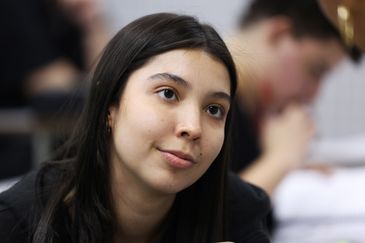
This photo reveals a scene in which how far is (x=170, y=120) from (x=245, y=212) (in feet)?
0.73

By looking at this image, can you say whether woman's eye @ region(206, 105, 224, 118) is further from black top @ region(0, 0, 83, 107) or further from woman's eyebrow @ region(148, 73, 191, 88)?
black top @ region(0, 0, 83, 107)

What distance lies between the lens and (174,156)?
0.75 m

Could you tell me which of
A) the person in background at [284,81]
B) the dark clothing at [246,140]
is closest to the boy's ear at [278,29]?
the person in background at [284,81]

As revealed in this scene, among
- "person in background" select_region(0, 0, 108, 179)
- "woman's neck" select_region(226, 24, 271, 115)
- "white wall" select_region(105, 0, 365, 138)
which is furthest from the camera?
"white wall" select_region(105, 0, 365, 138)

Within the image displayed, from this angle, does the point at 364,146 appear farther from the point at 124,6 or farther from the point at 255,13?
the point at 124,6

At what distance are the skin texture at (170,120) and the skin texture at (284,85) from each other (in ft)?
2.54

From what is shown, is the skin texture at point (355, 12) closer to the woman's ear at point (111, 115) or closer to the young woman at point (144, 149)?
the young woman at point (144, 149)

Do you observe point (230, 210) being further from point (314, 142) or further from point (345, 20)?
point (314, 142)

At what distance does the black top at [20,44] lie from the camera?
2.00m

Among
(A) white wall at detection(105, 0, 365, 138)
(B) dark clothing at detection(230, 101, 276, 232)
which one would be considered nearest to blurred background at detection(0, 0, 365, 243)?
(A) white wall at detection(105, 0, 365, 138)

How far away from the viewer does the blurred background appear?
1.33 meters

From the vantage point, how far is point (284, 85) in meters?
1.64

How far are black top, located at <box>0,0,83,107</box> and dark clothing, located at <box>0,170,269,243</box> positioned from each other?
1170mm

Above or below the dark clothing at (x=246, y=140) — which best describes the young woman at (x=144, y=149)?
above
